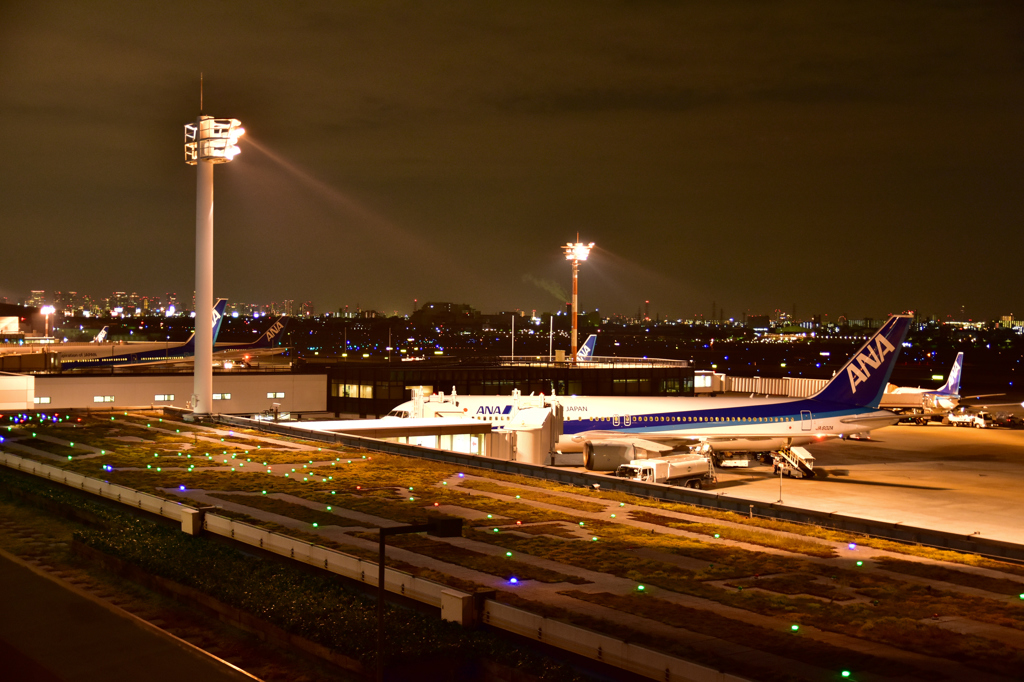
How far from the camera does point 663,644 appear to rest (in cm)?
1441

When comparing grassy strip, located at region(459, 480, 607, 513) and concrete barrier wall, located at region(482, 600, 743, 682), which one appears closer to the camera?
concrete barrier wall, located at region(482, 600, 743, 682)

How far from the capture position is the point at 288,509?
26406mm

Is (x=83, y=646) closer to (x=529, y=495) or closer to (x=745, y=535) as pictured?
(x=529, y=495)

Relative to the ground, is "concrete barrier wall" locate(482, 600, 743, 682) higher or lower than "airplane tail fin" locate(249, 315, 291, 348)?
lower

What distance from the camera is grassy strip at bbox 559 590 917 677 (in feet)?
44.4

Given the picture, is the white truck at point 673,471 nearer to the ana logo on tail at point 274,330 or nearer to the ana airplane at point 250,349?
the ana airplane at point 250,349

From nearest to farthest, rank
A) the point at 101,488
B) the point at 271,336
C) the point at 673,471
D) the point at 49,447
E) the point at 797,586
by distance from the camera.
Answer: the point at 797,586, the point at 101,488, the point at 49,447, the point at 673,471, the point at 271,336

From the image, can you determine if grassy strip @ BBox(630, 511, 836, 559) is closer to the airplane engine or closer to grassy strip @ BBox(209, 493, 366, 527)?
grassy strip @ BBox(209, 493, 366, 527)

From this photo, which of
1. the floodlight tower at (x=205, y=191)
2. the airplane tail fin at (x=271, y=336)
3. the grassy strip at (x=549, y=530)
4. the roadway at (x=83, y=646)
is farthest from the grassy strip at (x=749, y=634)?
the airplane tail fin at (x=271, y=336)

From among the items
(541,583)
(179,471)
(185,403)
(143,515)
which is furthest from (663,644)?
(185,403)

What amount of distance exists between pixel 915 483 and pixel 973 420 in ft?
147

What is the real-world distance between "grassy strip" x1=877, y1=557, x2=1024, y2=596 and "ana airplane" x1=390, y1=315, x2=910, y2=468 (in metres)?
36.3

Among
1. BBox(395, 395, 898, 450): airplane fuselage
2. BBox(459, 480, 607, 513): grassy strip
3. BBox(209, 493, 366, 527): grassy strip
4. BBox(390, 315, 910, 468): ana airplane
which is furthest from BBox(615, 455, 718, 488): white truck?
BBox(209, 493, 366, 527): grassy strip

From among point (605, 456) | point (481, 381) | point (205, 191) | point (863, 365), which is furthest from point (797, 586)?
point (481, 381)
